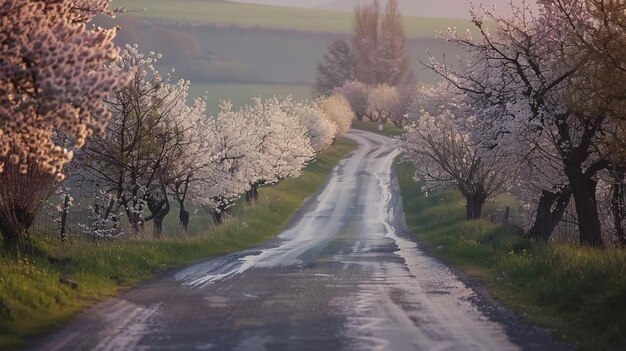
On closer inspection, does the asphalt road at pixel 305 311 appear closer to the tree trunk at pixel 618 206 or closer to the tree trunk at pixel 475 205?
the tree trunk at pixel 618 206

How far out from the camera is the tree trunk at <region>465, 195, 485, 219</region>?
44.4m

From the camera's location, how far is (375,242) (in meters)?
41.9

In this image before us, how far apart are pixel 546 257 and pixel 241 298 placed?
739 centimetres

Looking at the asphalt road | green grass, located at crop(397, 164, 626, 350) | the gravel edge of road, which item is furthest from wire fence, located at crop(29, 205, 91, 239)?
the gravel edge of road

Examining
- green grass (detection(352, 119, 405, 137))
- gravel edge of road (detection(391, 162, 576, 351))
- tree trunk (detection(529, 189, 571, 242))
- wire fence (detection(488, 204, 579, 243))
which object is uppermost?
green grass (detection(352, 119, 405, 137))

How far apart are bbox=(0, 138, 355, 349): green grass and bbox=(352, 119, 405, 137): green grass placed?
104 metres

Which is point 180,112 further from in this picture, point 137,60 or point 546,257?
point 546,257

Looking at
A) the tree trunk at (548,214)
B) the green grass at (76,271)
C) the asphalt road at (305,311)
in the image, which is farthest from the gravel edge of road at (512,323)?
the tree trunk at (548,214)

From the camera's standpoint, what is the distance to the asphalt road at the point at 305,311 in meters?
13.5

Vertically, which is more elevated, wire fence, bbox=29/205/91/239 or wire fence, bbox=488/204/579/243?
wire fence, bbox=29/205/91/239

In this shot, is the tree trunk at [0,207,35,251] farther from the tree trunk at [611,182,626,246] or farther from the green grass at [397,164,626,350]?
the tree trunk at [611,182,626,246]

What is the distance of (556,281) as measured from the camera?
18531 mm

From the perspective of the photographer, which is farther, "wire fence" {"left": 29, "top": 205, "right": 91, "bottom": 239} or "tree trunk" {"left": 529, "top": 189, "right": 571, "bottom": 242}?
"wire fence" {"left": 29, "top": 205, "right": 91, "bottom": 239}

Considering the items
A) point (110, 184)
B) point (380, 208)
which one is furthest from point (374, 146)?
point (110, 184)
